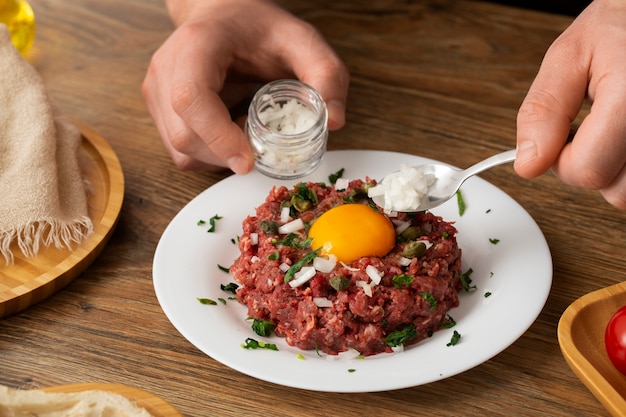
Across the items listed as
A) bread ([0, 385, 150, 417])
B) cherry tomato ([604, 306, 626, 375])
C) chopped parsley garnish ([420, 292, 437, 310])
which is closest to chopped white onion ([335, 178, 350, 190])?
chopped parsley garnish ([420, 292, 437, 310])

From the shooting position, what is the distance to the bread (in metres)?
2.17

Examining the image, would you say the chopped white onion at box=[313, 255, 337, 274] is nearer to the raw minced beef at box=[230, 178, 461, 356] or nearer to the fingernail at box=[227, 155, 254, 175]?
the raw minced beef at box=[230, 178, 461, 356]

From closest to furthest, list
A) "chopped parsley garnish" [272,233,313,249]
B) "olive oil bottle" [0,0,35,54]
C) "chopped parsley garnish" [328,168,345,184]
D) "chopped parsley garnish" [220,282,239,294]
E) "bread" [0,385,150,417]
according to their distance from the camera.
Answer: "bread" [0,385,150,417], "chopped parsley garnish" [272,233,313,249], "chopped parsley garnish" [220,282,239,294], "chopped parsley garnish" [328,168,345,184], "olive oil bottle" [0,0,35,54]

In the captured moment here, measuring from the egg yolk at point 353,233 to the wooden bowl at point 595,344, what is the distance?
2.14 ft

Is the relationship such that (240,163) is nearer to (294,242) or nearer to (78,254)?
(294,242)

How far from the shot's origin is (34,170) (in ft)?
10.5

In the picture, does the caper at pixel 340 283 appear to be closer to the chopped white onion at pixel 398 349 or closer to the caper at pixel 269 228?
the chopped white onion at pixel 398 349

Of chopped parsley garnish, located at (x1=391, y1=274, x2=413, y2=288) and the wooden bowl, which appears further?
chopped parsley garnish, located at (x1=391, y1=274, x2=413, y2=288)

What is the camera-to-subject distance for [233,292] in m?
2.92

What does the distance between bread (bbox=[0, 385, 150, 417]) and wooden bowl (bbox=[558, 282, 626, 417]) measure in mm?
1295

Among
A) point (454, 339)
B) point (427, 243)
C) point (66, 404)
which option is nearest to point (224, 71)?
point (427, 243)

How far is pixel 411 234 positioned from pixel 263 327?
623mm

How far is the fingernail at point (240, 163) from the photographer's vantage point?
3.27 meters

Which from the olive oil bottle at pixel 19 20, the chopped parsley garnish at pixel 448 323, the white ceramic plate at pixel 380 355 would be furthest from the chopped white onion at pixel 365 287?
the olive oil bottle at pixel 19 20
